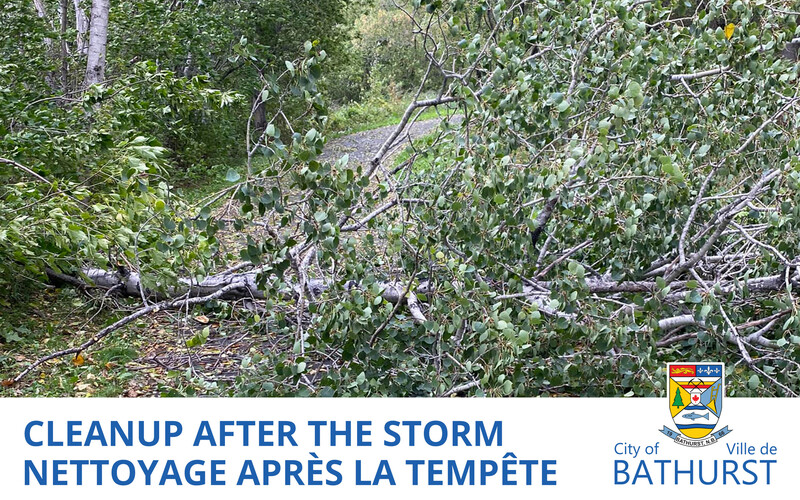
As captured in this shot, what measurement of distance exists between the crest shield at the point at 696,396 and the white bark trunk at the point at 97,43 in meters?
6.17

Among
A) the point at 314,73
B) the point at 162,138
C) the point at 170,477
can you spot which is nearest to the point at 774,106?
the point at 314,73

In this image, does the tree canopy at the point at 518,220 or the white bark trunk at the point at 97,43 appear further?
the white bark trunk at the point at 97,43

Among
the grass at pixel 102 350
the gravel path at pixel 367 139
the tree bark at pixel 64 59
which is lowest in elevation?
the gravel path at pixel 367 139

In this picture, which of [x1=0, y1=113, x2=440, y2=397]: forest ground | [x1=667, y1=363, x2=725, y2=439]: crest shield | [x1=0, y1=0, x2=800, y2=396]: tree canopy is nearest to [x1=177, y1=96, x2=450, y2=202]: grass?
[x1=0, y1=113, x2=440, y2=397]: forest ground

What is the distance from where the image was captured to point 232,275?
497 cm

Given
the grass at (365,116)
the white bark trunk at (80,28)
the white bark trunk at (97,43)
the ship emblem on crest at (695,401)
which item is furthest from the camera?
the grass at (365,116)

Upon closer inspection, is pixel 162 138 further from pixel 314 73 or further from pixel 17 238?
pixel 314 73

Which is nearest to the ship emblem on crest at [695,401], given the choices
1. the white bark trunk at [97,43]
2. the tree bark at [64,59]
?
the white bark trunk at [97,43]

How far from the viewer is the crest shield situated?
2938 millimetres

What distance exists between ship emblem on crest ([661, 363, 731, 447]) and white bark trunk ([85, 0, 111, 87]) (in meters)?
6.17

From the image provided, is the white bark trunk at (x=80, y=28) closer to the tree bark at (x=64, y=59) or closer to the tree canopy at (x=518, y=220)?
the tree bark at (x=64, y=59)

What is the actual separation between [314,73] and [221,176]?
33.7 ft

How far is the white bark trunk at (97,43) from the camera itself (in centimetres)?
726

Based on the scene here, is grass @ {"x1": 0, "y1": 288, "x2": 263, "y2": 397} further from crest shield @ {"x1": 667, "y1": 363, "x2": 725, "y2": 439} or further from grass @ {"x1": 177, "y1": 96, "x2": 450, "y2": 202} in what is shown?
grass @ {"x1": 177, "y1": 96, "x2": 450, "y2": 202}
